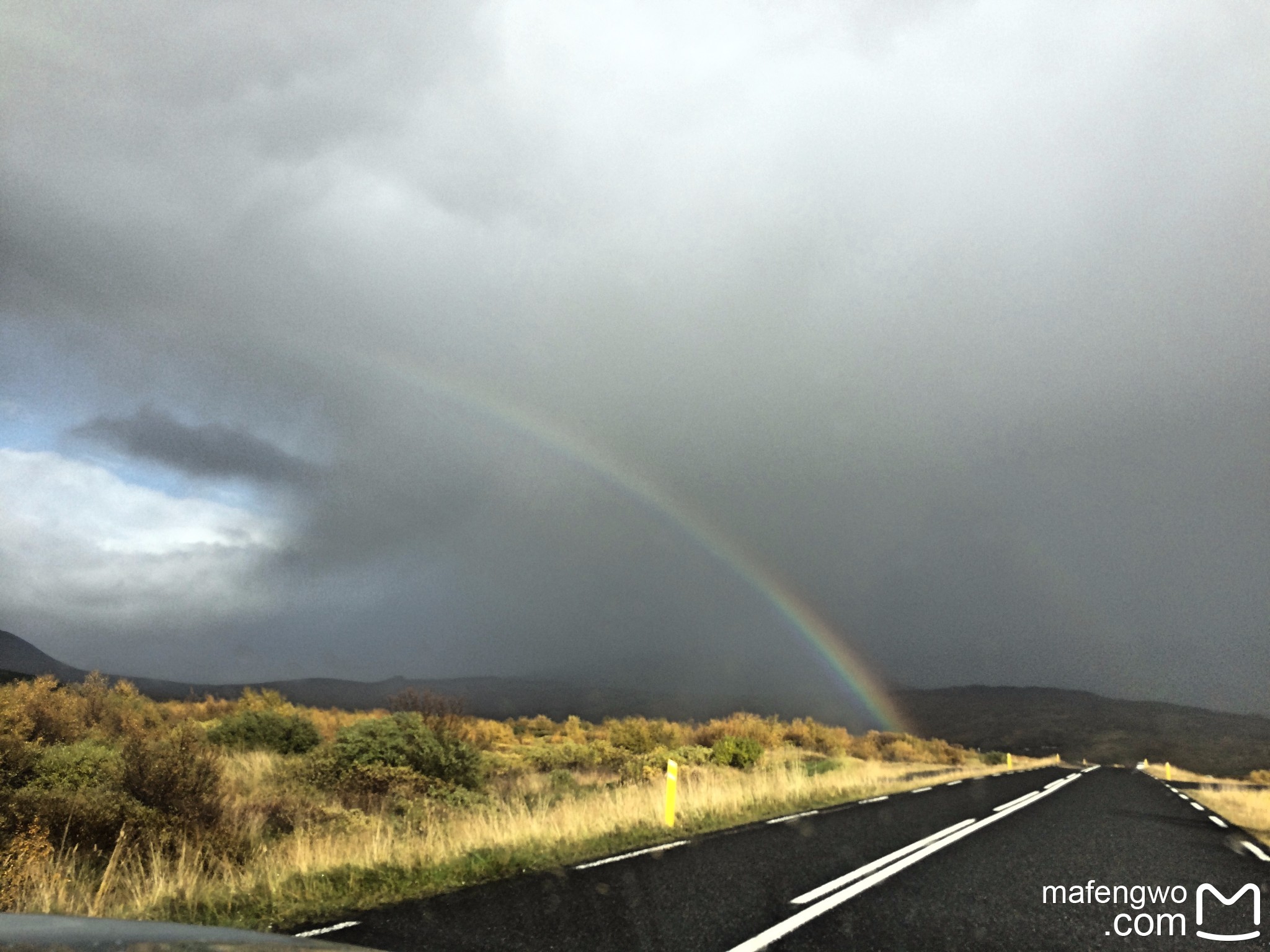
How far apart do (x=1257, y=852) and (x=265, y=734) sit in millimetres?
25093

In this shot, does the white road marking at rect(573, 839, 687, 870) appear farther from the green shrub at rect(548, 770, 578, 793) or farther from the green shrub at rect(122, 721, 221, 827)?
the green shrub at rect(548, 770, 578, 793)

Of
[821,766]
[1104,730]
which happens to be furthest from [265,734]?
[1104,730]

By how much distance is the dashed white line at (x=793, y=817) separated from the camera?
1426cm

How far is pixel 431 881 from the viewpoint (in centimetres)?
861

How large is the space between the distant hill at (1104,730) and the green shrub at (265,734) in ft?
296

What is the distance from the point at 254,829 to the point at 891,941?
9.17 meters

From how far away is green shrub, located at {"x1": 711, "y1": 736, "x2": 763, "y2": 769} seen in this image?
3064cm

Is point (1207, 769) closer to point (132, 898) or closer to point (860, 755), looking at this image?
point (860, 755)

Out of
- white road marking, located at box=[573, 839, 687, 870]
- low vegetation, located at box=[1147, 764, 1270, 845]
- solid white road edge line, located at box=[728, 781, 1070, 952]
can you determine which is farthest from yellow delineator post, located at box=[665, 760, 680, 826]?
low vegetation, located at box=[1147, 764, 1270, 845]

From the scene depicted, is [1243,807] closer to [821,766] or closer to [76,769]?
[821,766]

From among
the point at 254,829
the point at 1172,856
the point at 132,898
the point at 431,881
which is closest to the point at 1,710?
the point at 254,829

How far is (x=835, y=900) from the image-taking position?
301 inches

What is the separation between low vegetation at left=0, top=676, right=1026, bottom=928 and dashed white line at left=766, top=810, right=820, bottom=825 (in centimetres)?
69

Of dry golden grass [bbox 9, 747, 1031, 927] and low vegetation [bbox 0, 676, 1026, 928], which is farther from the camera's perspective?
low vegetation [bbox 0, 676, 1026, 928]
